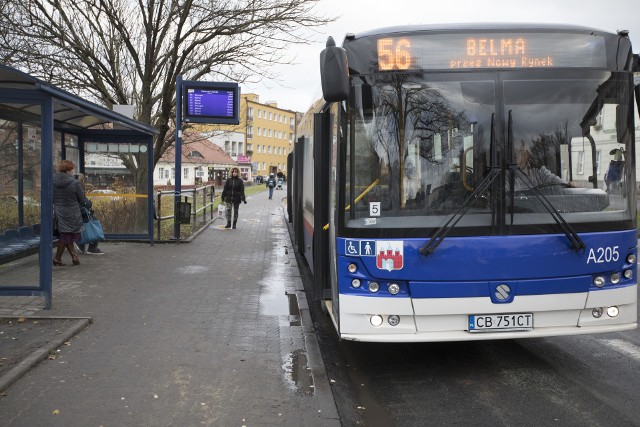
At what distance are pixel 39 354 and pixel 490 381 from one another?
3943 millimetres

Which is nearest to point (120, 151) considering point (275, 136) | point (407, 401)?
point (407, 401)

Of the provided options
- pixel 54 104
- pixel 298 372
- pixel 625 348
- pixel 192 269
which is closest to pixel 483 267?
pixel 298 372

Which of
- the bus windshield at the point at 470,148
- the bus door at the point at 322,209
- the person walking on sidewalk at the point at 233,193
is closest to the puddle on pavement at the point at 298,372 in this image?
the bus door at the point at 322,209

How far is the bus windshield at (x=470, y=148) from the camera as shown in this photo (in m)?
4.86

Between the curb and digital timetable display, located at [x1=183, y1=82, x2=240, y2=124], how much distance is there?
814cm

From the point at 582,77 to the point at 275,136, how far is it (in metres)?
114

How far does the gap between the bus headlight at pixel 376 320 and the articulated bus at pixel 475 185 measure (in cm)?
1

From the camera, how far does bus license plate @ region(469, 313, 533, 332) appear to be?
15.9 feet

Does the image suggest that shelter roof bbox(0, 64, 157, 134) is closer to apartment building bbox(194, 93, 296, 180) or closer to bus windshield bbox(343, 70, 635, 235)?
bus windshield bbox(343, 70, 635, 235)

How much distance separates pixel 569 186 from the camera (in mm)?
4973

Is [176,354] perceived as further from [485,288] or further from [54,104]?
[54,104]

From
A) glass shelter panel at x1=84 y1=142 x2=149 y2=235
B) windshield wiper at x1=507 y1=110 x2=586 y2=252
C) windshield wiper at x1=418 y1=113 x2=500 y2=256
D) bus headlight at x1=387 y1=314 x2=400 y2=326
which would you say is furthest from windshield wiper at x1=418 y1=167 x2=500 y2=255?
glass shelter panel at x1=84 y1=142 x2=149 y2=235

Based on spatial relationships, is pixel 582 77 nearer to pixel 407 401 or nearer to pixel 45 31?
pixel 407 401

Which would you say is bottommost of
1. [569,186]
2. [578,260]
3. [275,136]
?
[578,260]
